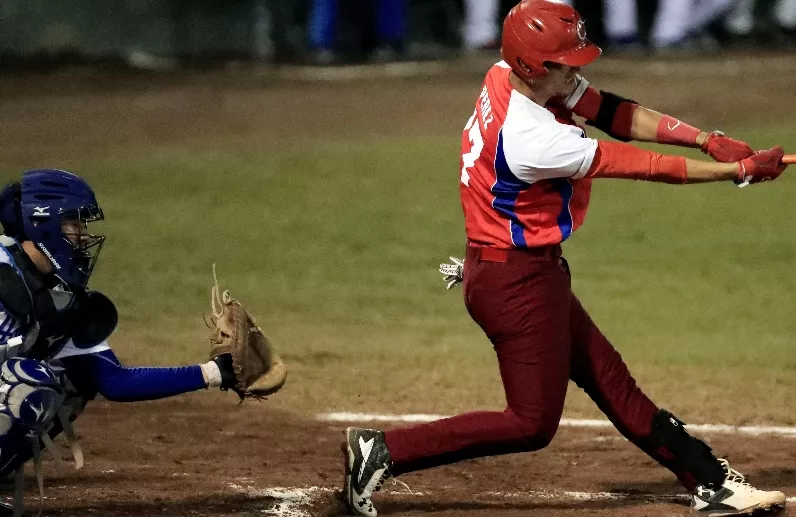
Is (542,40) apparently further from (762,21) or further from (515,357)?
(762,21)

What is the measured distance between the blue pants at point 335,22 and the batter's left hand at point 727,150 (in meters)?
13.2

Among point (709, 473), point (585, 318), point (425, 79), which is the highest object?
point (585, 318)

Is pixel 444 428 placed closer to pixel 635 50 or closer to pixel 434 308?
pixel 434 308

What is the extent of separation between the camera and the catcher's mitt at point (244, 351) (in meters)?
4.90

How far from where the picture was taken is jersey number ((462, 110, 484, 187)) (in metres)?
4.75

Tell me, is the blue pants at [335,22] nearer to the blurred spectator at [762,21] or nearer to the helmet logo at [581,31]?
the blurred spectator at [762,21]

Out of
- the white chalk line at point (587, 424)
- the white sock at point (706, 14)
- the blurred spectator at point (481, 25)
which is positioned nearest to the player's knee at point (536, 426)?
the white chalk line at point (587, 424)

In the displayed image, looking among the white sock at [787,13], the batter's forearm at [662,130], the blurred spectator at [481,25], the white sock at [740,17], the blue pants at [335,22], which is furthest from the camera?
the white sock at [787,13]

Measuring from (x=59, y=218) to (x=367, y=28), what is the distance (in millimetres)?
13694

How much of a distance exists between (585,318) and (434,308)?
4276mm

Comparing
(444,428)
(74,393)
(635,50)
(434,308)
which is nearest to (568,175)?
(444,428)

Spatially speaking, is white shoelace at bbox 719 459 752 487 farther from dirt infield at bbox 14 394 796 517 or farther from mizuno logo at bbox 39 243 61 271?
mizuno logo at bbox 39 243 61 271

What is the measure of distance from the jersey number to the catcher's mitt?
982 mm

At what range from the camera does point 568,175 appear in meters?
4.61
